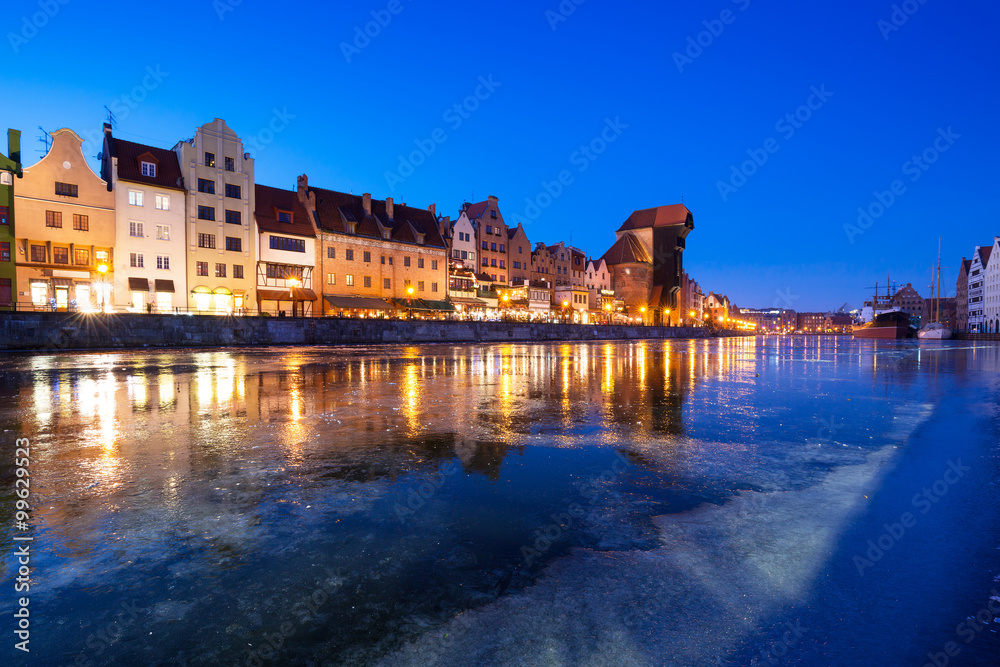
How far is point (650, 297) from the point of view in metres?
108

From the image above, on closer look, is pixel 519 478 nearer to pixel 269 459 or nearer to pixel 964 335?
pixel 269 459

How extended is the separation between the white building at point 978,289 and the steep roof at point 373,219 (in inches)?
4193

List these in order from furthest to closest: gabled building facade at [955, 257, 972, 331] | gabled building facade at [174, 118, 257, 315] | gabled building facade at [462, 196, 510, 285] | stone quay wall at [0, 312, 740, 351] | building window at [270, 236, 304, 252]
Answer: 1. gabled building facade at [955, 257, 972, 331]
2. gabled building facade at [462, 196, 510, 285]
3. building window at [270, 236, 304, 252]
4. gabled building facade at [174, 118, 257, 315]
5. stone quay wall at [0, 312, 740, 351]

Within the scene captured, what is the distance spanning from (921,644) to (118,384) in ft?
49.3

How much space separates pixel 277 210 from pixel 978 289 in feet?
425

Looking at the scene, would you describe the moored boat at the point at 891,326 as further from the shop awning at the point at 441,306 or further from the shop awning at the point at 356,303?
the shop awning at the point at 356,303

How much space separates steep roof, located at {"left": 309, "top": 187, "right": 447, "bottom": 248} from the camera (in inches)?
2114

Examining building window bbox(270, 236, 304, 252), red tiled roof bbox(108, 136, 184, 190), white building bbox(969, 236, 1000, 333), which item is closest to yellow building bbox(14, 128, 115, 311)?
red tiled roof bbox(108, 136, 184, 190)

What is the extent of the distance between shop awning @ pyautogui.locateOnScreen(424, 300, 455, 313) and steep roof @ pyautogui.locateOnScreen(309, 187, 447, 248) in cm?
718

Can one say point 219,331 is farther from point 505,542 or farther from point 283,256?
point 505,542

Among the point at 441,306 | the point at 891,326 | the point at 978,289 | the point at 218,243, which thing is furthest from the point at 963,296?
the point at 218,243

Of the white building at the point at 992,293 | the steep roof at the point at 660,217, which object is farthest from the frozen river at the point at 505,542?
the white building at the point at 992,293

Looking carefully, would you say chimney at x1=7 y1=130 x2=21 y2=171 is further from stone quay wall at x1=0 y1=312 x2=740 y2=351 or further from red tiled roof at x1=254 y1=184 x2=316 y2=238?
stone quay wall at x1=0 y1=312 x2=740 y2=351

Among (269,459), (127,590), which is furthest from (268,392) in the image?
(127,590)
